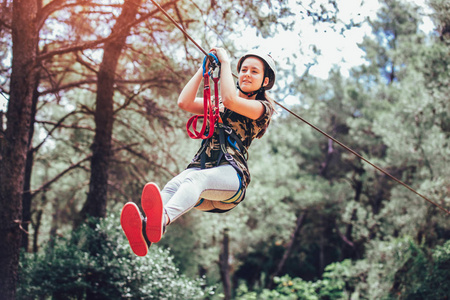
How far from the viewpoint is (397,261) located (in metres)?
10.6

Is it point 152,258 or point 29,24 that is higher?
point 29,24

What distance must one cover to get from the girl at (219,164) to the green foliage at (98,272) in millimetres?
4535

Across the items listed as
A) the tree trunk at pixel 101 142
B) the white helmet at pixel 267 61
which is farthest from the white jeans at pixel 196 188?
the tree trunk at pixel 101 142

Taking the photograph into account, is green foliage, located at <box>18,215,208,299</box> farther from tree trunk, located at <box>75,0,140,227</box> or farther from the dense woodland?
tree trunk, located at <box>75,0,140,227</box>

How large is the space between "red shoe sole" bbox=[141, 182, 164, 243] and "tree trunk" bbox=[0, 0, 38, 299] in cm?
434

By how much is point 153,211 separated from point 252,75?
4.03 feet

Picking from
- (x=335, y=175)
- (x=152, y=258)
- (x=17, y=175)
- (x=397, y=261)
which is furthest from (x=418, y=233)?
(x=335, y=175)

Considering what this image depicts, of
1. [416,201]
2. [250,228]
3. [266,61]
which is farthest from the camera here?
[250,228]

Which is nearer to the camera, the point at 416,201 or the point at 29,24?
the point at 29,24

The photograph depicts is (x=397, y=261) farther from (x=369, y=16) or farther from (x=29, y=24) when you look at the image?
(x=29, y=24)

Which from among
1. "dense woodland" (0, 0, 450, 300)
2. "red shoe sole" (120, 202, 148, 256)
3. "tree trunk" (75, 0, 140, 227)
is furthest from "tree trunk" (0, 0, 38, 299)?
"red shoe sole" (120, 202, 148, 256)

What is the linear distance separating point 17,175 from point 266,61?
444 cm

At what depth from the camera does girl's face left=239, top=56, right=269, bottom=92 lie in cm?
319

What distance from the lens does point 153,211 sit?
2.53 m
